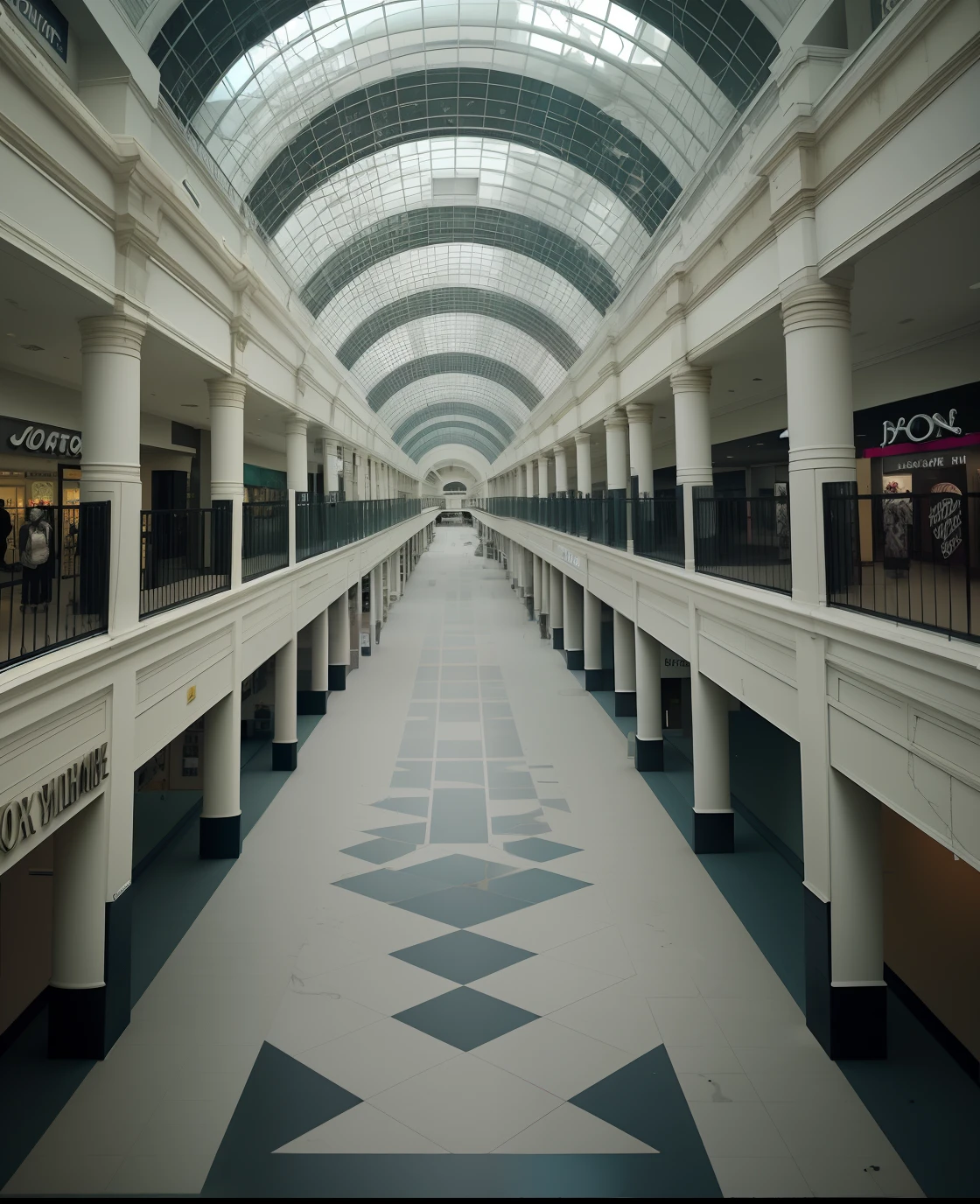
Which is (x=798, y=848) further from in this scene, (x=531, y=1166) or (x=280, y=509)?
(x=280, y=509)

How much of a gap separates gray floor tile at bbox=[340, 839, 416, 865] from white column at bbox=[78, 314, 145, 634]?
6836 mm

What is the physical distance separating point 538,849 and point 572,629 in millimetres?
17183

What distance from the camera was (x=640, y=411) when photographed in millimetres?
19422

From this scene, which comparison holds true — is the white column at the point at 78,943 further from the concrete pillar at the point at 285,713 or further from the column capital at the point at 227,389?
the concrete pillar at the point at 285,713

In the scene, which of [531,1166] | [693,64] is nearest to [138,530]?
[531,1166]

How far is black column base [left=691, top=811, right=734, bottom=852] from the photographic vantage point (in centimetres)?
1409

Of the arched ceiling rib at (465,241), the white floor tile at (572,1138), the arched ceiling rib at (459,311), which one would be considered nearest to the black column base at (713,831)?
the white floor tile at (572,1138)

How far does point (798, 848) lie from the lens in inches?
543

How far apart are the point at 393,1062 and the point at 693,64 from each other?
1630 centimetres

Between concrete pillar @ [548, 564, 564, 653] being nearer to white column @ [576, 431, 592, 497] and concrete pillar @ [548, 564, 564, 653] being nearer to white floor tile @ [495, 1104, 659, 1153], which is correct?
white column @ [576, 431, 592, 497]

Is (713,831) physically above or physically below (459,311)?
below

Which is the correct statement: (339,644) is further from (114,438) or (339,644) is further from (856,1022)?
(856,1022)

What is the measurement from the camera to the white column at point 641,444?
19109mm

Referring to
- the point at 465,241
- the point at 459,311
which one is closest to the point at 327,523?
the point at 465,241
